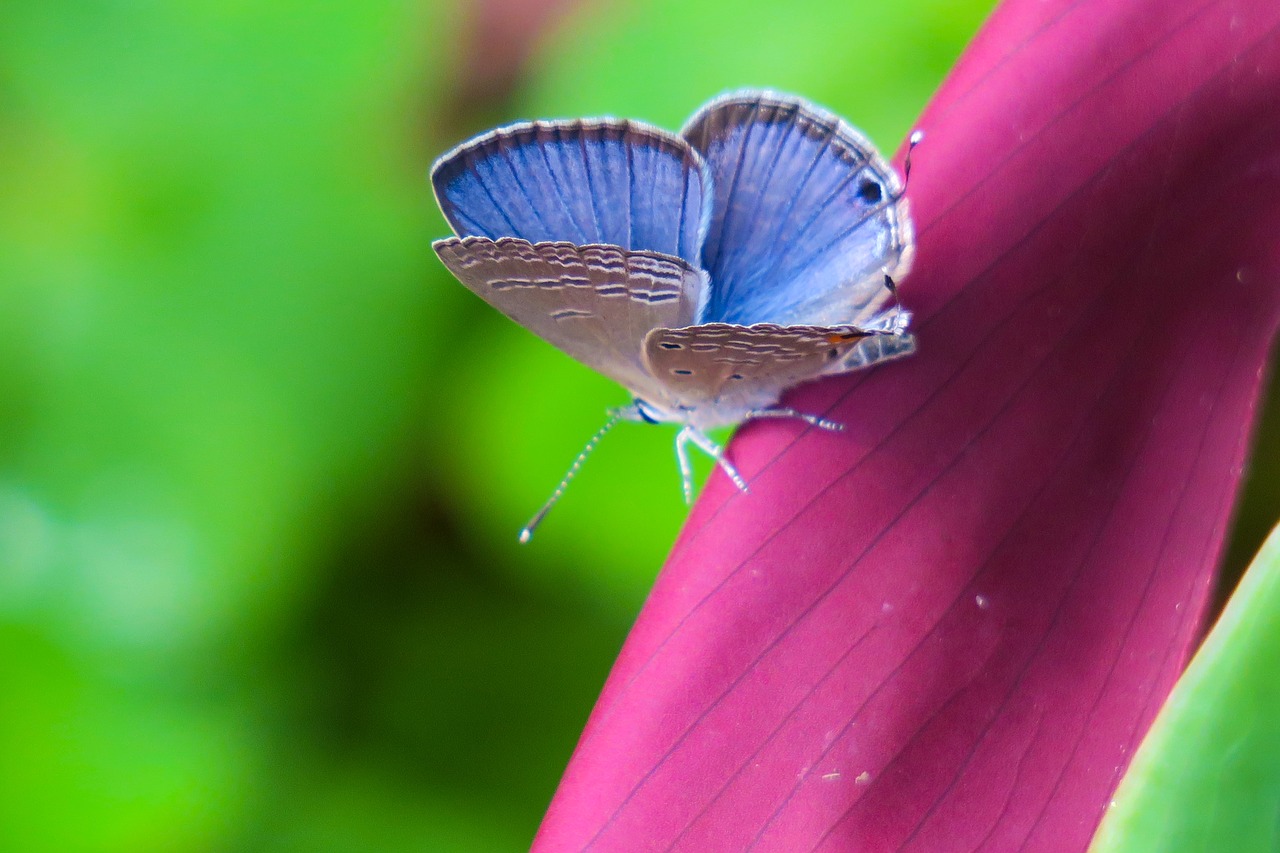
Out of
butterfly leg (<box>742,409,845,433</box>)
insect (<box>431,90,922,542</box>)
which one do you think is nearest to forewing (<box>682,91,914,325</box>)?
insect (<box>431,90,922,542</box>)

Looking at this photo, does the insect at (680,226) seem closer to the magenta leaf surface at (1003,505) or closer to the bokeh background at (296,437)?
the magenta leaf surface at (1003,505)

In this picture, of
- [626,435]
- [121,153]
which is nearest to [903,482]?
[626,435]

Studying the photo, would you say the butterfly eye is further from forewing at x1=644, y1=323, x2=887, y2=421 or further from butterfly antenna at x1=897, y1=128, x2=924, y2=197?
butterfly antenna at x1=897, y1=128, x2=924, y2=197

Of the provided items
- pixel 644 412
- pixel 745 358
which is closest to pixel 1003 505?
pixel 745 358

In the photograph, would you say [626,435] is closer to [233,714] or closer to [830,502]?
[233,714]

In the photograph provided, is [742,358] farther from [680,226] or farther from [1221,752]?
[1221,752]

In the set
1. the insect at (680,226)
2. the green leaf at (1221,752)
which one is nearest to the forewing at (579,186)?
the insect at (680,226)
